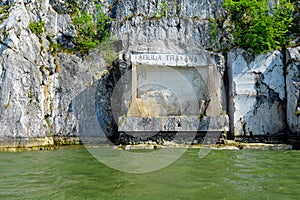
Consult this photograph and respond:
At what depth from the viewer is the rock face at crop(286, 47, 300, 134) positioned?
13.9 metres

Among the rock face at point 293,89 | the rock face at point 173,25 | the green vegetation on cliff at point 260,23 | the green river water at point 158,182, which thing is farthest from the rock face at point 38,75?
the rock face at point 293,89

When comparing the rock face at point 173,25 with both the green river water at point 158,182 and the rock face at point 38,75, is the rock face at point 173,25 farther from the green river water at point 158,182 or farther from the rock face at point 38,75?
the green river water at point 158,182

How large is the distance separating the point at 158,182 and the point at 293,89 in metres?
11.4

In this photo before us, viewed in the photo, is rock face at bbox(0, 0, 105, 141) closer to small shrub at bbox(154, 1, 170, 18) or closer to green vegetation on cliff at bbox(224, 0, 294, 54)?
small shrub at bbox(154, 1, 170, 18)

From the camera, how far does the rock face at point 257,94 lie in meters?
15.0

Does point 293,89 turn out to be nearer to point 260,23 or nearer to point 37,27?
point 260,23

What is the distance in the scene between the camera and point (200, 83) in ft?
55.1

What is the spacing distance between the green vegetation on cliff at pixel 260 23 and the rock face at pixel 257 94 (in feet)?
2.38

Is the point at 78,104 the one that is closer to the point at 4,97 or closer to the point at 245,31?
the point at 4,97

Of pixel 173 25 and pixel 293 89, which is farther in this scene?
pixel 173 25

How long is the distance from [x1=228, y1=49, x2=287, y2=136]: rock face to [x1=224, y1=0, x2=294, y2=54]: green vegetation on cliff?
2.38 ft

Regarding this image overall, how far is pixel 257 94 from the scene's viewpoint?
15.2 metres

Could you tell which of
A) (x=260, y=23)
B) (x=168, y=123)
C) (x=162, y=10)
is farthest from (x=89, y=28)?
(x=260, y=23)

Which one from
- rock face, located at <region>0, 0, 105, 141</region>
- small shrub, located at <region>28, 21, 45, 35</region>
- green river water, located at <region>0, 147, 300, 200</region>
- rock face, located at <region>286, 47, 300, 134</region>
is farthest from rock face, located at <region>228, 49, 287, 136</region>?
small shrub, located at <region>28, 21, 45, 35</region>
